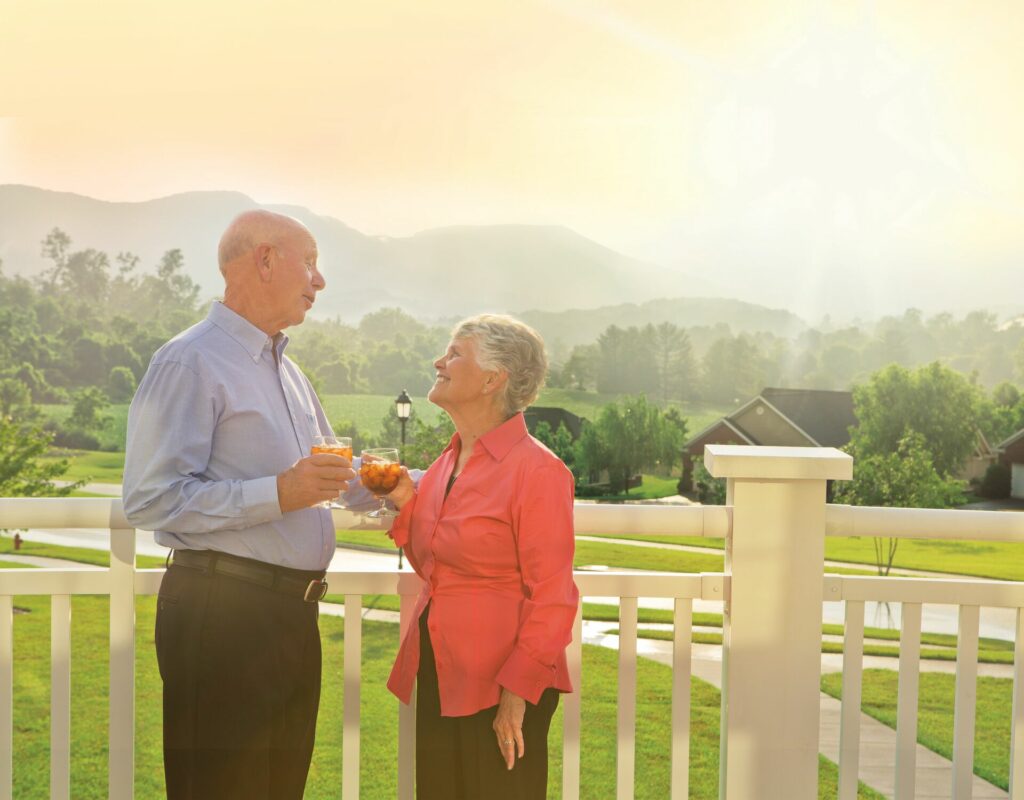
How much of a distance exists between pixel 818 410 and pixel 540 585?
1645 inches

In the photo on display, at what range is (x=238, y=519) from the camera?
172 cm

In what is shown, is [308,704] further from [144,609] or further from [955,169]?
[955,169]

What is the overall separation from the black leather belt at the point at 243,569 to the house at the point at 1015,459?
4223 centimetres

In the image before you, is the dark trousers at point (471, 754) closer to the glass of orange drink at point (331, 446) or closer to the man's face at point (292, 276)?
the glass of orange drink at point (331, 446)

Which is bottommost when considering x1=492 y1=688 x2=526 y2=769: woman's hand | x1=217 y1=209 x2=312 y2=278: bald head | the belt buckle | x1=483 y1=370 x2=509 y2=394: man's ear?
x1=492 y1=688 x2=526 y2=769: woman's hand

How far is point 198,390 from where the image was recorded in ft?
5.78

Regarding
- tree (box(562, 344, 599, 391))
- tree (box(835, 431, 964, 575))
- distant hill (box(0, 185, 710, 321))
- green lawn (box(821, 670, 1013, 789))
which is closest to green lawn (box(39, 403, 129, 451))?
distant hill (box(0, 185, 710, 321))

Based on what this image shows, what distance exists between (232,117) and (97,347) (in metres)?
15.1

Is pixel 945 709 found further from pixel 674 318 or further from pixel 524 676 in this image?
pixel 674 318

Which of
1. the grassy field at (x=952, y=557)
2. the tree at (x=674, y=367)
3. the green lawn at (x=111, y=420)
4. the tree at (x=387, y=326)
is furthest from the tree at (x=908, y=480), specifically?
the green lawn at (x=111, y=420)

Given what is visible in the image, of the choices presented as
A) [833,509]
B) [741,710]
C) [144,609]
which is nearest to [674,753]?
[741,710]

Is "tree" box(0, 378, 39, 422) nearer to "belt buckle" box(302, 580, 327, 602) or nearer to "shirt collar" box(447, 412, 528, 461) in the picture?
"belt buckle" box(302, 580, 327, 602)

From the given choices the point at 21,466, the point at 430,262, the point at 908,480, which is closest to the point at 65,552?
the point at 21,466

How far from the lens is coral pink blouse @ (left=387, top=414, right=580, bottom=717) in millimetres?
1712
